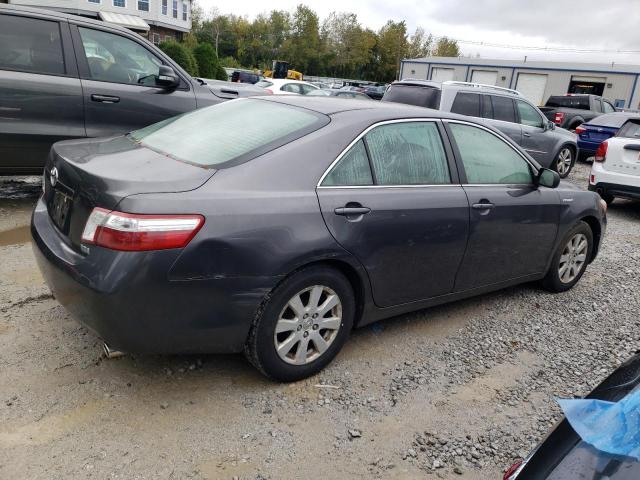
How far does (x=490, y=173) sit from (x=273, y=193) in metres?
1.92

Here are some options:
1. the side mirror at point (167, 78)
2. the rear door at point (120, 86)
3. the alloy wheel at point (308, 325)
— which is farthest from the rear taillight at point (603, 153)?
the alloy wheel at point (308, 325)

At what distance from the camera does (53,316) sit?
3.54 m

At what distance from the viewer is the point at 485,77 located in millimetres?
45281

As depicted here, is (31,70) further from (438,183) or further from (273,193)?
(438,183)

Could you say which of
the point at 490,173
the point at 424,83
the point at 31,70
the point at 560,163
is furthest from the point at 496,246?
the point at 560,163

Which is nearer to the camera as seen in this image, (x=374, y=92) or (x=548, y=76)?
(x=374, y=92)

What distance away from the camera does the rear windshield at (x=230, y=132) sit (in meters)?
2.96

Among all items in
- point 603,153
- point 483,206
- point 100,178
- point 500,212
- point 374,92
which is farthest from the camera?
point 374,92

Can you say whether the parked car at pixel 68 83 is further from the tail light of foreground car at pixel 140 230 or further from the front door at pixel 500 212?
the front door at pixel 500 212

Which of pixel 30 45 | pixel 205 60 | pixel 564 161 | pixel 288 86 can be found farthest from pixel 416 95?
pixel 205 60

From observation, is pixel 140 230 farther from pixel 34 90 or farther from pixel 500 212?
pixel 34 90

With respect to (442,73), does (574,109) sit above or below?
below

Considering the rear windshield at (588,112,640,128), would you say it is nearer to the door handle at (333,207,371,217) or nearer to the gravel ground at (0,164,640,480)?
the gravel ground at (0,164,640,480)

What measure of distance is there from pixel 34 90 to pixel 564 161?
31.9ft
